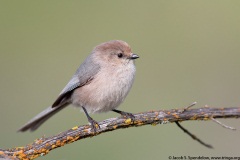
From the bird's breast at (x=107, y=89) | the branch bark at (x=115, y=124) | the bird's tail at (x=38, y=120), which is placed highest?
the bird's breast at (x=107, y=89)

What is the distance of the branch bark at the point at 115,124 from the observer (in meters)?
3.51

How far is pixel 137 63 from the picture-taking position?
7.84 meters

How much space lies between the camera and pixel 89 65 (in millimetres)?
4836

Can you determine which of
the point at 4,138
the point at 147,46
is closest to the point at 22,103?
the point at 4,138

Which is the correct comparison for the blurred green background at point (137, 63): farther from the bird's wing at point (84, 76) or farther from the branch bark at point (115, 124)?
the branch bark at point (115, 124)

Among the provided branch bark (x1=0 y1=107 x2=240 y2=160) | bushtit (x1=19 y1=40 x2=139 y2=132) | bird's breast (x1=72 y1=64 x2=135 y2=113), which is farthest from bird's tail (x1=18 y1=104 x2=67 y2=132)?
branch bark (x1=0 y1=107 x2=240 y2=160)

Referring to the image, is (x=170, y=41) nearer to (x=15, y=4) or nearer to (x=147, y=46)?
(x=147, y=46)

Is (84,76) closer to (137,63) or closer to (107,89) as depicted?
(107,89)

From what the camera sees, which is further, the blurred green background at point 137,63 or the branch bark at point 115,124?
the blurred green background at point 137,63

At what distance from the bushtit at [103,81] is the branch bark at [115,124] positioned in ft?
2.02

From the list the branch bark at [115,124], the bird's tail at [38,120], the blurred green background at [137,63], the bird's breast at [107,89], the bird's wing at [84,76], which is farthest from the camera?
the blurred green background at [137,63]

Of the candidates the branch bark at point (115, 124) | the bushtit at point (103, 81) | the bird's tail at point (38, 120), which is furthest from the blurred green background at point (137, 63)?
the branch bark at point (115, 124)

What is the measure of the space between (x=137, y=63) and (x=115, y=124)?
396 cm

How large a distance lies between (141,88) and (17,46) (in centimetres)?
273
